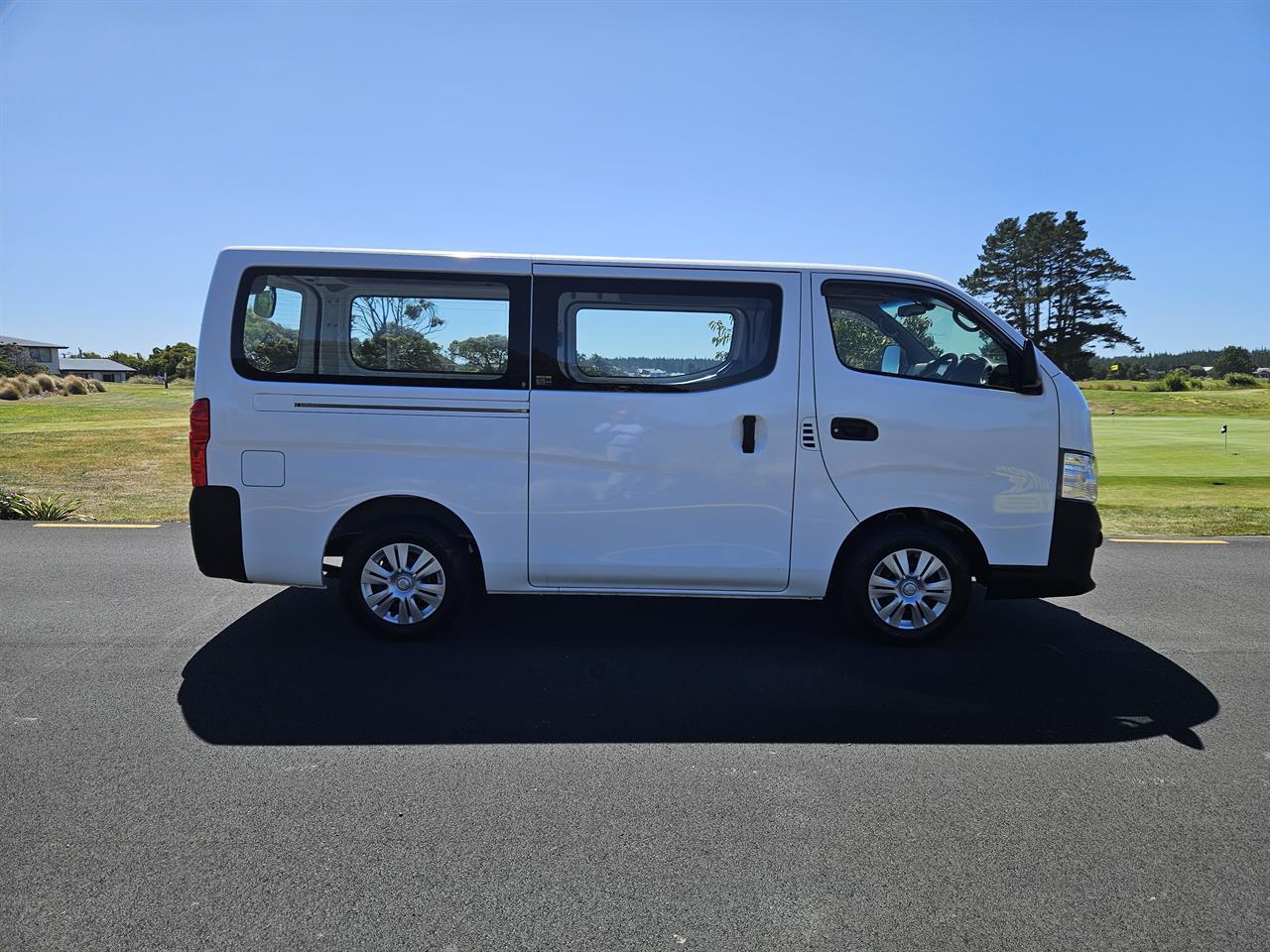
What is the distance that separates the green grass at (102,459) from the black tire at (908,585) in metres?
7.74

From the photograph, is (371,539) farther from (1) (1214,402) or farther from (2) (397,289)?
(1) (1214,402)

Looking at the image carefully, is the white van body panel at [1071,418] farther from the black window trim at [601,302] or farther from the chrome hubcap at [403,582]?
the chrome hubcap at [403,582]

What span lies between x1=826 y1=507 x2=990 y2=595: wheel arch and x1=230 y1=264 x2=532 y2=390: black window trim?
213 centimetres

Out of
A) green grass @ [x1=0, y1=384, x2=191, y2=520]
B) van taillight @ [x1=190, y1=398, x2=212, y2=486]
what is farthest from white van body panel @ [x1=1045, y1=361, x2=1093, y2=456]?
green grass @ [x1=0, y1=384, x2=191, y2=520]

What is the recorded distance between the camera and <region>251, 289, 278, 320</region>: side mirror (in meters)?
5.00

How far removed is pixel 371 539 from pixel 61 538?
4763 millimetres

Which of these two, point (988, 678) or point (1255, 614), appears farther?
point (1255, 614)

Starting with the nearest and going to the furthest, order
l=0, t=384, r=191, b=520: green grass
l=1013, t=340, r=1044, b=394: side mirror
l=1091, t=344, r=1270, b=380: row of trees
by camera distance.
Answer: l=1013, t=340, r=1044, b=394: side mirror → l=0, t=384, r=191, b=520: green grass → l=1091, t=344, r=1270, b=380: row of trees

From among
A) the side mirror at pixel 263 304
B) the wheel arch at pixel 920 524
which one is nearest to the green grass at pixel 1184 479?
the wheel arch at pixel 920 524

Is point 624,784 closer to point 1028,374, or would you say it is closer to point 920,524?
point 920,524

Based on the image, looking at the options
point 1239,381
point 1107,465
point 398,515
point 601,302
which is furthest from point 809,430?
point 1239,381

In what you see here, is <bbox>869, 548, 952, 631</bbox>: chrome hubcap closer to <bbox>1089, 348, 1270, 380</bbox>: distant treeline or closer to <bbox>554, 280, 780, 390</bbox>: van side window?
<bbox>554, 280, 780, 390</bbox>: van side window

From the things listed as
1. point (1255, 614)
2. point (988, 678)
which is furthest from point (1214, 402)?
point (988, 678)

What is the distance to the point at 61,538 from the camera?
7.99 metres
